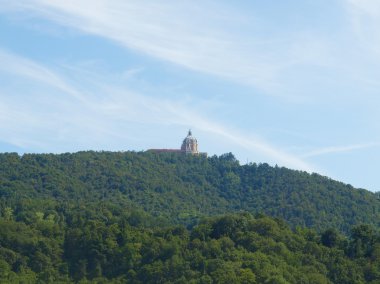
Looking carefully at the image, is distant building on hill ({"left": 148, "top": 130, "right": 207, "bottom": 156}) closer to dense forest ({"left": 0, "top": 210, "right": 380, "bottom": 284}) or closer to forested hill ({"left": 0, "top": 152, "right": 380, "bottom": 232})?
forested hill ({"left": 0, "top": 152, "right": 380, "bottom": 232})

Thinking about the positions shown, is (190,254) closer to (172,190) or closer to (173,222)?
(173,222)

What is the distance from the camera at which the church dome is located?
15112cm

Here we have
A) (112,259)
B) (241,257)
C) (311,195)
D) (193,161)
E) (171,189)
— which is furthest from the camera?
(193,161)

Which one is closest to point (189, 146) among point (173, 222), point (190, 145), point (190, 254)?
point (190, 145)

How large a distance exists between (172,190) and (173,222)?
1755 centimetres

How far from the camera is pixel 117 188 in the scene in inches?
4685

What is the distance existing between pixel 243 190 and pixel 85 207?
123 feet

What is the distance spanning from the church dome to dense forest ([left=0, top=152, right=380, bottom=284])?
40.9ft

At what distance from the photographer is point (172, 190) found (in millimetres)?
122375

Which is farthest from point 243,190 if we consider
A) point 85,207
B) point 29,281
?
point 29,281

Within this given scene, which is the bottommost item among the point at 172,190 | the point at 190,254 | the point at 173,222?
the point at 190,254

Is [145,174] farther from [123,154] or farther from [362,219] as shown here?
[362,219]

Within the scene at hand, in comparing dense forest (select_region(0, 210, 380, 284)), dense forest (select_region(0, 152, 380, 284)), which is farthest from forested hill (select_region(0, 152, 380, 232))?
dense forest (select_region(0, 210, 380, 284))

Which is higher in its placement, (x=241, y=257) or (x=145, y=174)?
(x=145, y=174)
